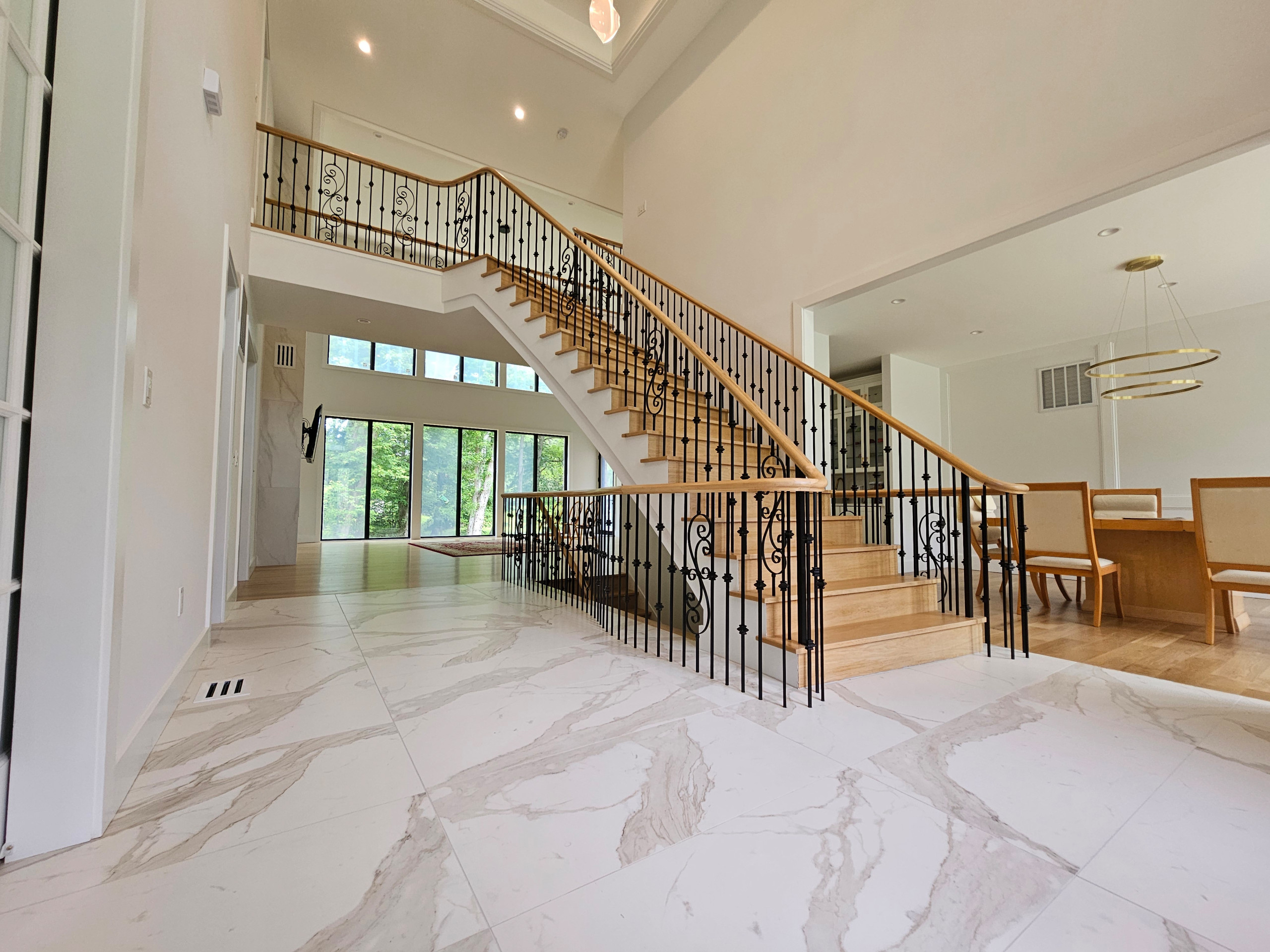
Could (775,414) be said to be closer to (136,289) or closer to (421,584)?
(421,584)

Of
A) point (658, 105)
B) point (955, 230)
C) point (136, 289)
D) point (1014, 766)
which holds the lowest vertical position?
point (1014, 766)

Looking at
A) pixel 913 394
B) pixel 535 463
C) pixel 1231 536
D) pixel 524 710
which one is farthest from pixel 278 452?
pixel 913 394

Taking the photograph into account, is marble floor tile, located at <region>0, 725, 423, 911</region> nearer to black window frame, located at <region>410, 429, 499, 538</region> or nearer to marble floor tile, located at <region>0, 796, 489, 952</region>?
marble floor tile, located at <region>0, 796, 489, 952</region>

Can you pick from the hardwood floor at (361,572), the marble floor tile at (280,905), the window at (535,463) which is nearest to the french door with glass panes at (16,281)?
the marble floor tile at (280,905)

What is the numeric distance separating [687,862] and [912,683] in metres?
1.72

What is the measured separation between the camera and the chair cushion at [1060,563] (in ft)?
12.9

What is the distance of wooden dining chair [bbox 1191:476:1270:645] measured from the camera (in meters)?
3.10

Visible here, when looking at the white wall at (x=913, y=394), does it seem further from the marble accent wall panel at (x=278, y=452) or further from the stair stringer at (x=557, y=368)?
the marble accent wall panel at (x=278, y=452)

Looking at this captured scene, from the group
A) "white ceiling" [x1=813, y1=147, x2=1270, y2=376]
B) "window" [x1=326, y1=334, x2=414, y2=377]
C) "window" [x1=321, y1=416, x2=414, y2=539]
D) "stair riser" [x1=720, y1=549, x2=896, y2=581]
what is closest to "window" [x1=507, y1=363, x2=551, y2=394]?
"window" [x1=326, y1=334, x2=414, y2=377]

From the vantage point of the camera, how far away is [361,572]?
5.82 m

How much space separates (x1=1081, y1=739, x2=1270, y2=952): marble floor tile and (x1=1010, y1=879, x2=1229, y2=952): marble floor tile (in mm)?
36

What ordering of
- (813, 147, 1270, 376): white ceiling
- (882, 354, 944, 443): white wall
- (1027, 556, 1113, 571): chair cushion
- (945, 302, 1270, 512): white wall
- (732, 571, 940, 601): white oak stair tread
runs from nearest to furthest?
1. (732, 571, 940, 601): white oak stair tread
2. (1027, 556, 1113, 571): chair cushion
3. (813, 147, 1270, 376): white ceiling
4. (945, 302, 1270, 512): white wall
5. (882, 354, 944, 443): white wall

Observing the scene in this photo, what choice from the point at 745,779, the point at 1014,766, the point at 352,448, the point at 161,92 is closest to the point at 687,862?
the point at 745,779

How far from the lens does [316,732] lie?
1.90 meters
